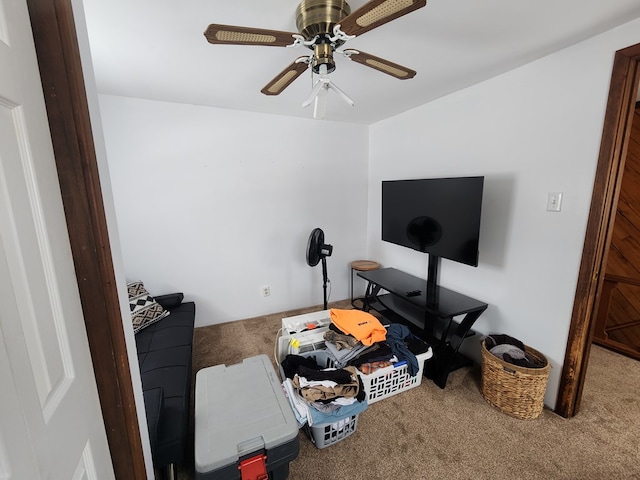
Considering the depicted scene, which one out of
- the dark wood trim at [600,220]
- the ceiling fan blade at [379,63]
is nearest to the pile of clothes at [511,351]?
the dark wood trim at [600,220]

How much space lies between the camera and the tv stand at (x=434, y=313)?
6.57ft

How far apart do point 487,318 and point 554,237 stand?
790 millimetres

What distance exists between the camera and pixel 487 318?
217 cm

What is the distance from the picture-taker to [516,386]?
168 centimetres

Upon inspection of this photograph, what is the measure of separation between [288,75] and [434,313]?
1.80m

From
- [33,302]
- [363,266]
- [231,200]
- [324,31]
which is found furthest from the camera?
[363,266]

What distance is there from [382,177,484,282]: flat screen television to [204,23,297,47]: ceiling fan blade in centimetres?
151

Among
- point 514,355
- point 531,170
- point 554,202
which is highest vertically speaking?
point 531,170

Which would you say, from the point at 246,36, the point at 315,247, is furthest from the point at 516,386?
the point at 246,36

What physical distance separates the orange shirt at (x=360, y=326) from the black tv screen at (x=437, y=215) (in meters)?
0.81

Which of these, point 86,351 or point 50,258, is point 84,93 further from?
point 86,351

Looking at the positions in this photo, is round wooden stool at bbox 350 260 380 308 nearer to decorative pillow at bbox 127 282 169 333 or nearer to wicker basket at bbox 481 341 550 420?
wicker basket at bbox 481 341 550 420

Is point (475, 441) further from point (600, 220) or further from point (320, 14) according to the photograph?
point (320, 14)

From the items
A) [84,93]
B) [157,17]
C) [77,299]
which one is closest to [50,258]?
[77,299]
